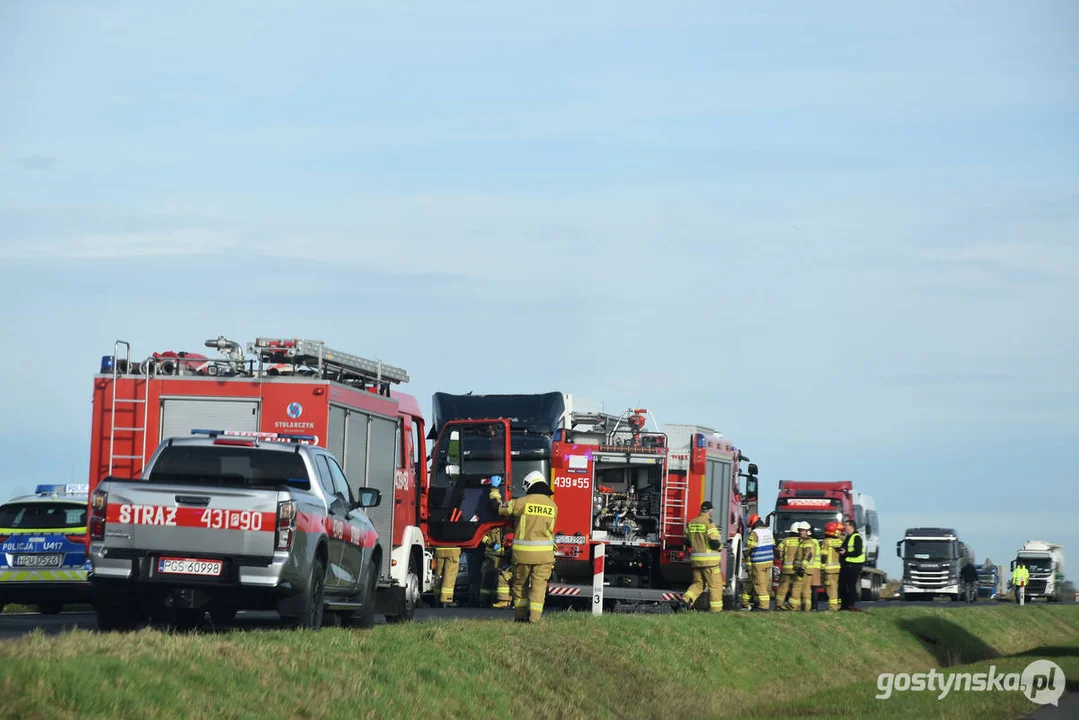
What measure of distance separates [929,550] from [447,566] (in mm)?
33684

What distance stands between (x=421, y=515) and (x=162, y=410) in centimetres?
489

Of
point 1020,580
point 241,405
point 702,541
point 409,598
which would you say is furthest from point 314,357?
point 1020,580

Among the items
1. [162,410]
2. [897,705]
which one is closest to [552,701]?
[897,705]

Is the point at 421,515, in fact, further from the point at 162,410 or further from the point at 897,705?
the point at 897,705

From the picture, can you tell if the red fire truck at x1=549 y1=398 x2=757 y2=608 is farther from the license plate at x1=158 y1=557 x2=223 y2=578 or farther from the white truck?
the white truck

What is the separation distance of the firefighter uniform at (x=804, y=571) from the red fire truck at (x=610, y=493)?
57.0 inches

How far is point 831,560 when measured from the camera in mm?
28203

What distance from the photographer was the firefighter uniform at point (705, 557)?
2382cm

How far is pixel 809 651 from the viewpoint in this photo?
23062 mm

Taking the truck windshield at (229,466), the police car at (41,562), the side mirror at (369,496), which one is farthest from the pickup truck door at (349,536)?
the police car at (41,562)

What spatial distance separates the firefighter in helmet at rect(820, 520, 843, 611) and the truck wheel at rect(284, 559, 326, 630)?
1550 centimetres

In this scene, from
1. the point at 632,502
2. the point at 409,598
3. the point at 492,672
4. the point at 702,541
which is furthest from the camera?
the point at 632,502

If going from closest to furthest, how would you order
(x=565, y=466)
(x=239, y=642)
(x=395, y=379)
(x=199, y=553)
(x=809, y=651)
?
(x=239, y=642) → (x=199, y=553) → (x=395, y=379) → (x=809, y=651) → (x=565, y=466)

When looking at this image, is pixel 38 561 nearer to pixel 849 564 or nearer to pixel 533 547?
pixel 533 547
